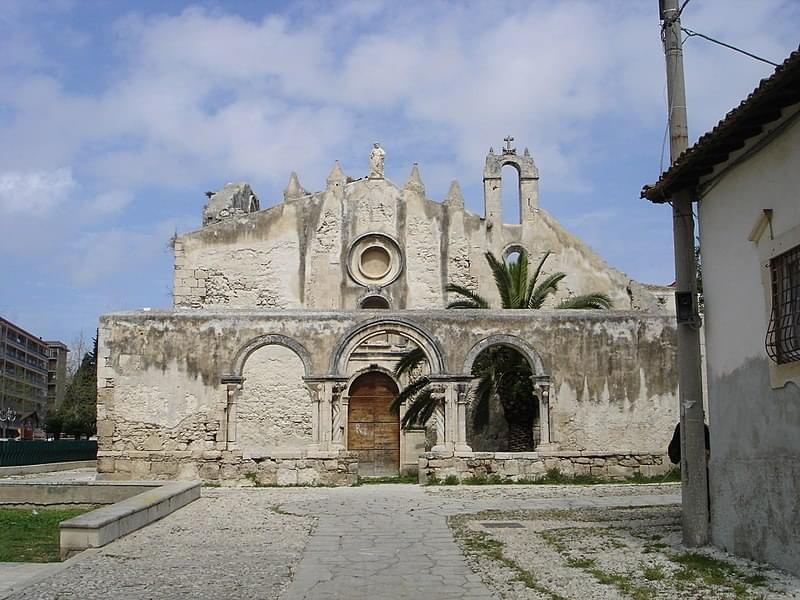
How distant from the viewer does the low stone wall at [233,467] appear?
18281 mm

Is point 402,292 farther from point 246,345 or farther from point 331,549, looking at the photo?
point 331,549

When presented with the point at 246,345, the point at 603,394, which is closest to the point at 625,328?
the point at 603,394

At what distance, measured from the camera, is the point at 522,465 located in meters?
18.5

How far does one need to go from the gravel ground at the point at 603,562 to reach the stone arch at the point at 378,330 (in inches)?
296

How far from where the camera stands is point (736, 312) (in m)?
8.66

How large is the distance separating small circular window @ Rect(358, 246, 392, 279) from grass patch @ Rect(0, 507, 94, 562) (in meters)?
15.7

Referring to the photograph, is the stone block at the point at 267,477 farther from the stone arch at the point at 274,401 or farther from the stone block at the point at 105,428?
the stone arch at the point at 274,401

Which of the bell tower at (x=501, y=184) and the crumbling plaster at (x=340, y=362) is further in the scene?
the bell tower at (x=501, y=184)

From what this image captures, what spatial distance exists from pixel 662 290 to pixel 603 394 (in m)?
11.6

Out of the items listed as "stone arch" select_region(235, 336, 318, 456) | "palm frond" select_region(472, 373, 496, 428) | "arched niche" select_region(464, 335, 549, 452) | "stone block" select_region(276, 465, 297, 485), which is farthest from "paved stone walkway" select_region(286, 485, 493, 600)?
"stone arch" select_region(235, 336, 318, 456)

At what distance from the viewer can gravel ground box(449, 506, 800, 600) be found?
6.92 m

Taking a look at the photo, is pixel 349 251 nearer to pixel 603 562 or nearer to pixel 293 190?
pixel 293 190

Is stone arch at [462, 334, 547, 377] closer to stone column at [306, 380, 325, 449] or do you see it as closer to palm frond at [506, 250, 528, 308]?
stone column at [306, 380, 325, 449]

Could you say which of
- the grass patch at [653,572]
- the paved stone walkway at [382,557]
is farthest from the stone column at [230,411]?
the grass patch at [653,572]
